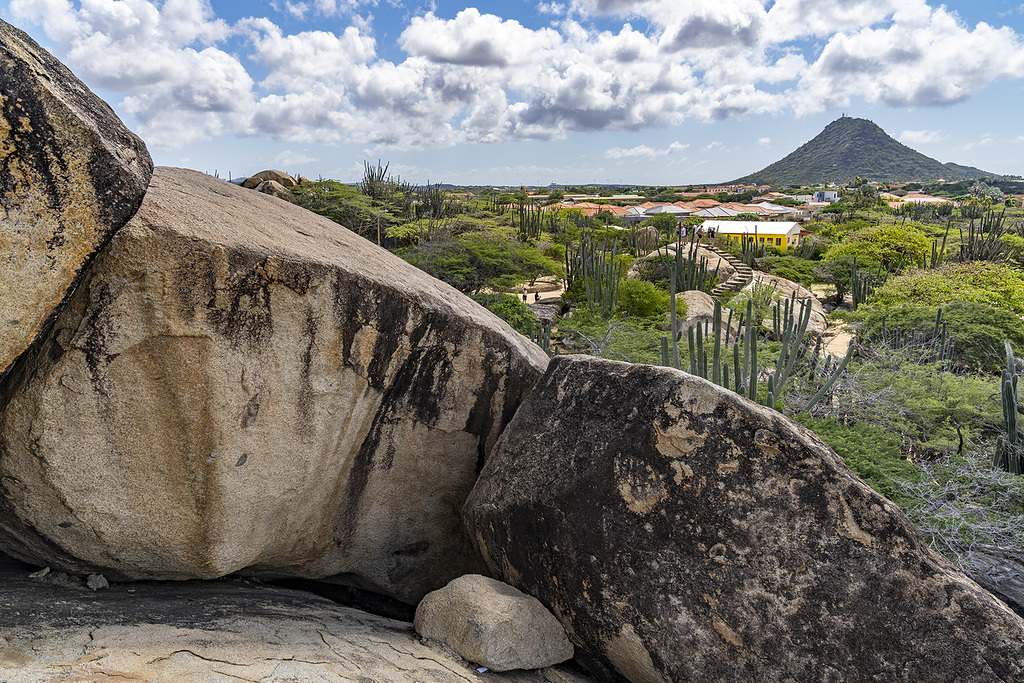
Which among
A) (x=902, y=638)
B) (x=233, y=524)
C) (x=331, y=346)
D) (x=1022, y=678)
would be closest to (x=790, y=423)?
(x=902, y=638)

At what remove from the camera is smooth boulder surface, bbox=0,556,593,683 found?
7.96 ft

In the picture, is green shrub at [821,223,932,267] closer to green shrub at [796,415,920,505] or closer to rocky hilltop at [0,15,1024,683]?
green shrub at [796,415,920,505]

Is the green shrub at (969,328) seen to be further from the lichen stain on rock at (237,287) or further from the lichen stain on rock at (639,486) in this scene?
the lichen stain on rock at (237,287)

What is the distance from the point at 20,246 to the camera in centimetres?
237

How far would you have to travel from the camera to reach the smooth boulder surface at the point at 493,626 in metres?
3.05

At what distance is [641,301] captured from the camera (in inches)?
664

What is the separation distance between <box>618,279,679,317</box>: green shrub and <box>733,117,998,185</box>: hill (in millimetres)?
145197

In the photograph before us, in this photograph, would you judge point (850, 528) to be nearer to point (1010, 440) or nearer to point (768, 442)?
point (768, 442)

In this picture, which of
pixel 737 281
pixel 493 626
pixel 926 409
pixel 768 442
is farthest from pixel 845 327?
pixel 493 626

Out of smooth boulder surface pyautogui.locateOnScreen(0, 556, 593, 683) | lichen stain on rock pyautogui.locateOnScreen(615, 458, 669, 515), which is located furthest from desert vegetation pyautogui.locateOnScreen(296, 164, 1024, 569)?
smooth boulder surface pyautogui.locateOnScreen(0, 556, 593, 683)

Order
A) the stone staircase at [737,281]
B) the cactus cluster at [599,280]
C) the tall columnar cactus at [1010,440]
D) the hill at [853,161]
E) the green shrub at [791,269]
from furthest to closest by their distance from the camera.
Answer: the hill at [853,161]
the green shrub at [791,269]
the stone staircase at [737,281]
the cactus cluster at [599,280]
the tall columnar cactus at [1010,440]

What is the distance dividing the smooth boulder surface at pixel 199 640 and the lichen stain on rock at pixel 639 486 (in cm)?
99

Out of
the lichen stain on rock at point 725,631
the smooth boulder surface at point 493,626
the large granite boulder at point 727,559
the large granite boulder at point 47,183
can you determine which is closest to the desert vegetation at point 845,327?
the large granite boulder at point 727,559

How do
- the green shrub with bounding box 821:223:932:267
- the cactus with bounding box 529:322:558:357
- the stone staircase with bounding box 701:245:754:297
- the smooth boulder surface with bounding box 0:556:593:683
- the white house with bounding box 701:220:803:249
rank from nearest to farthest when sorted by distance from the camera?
the smooth boulder surface with bounding box 0:556:593:683 → the cactus with bounding box 529:322:558:357 → the stone staircase with bounding box 701:245:754:297 → the green shrub with bounding box 821:223:932:267 → the white house with bounding box 701:220:803:249
